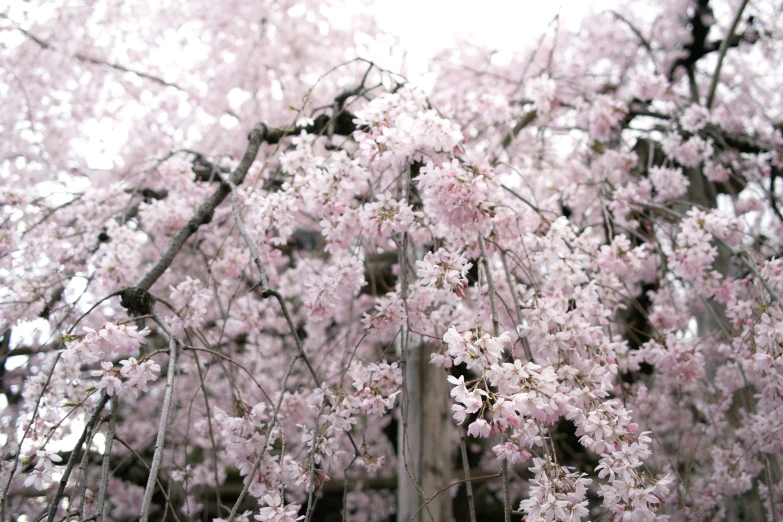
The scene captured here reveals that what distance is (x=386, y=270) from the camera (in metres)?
3.70

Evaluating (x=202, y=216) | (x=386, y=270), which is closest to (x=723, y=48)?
(x=386, y=270)

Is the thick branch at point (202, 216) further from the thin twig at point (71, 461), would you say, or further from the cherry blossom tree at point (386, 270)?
the thin twig at point (71, 461)

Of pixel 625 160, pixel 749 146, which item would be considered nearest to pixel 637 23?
pixel 749 146

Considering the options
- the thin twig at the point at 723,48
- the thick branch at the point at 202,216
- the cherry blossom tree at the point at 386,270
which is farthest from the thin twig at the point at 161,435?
the thin twig at the point at 723,48

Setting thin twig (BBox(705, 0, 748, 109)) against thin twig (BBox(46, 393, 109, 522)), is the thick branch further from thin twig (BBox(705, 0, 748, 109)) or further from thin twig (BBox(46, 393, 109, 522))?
thin twig (BBox(705, 0, 748, 109))

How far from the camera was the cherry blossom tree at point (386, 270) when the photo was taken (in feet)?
4.35

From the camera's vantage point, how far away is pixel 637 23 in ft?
16.7

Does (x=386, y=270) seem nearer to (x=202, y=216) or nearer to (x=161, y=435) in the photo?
(x=202, y=216)

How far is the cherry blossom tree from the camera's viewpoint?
4.35 feet

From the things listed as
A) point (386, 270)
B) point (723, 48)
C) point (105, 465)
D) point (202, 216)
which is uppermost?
point (723, 48)

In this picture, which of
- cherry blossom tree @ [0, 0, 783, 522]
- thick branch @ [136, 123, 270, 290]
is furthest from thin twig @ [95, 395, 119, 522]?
thick branch @ [136, 123, 270, 290]

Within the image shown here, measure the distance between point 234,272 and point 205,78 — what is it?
9.84 feet

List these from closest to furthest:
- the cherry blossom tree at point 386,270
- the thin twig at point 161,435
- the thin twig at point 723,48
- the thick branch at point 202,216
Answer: the thin twig at point 161,435
the cherry blossom tree at point 386,270
the thick branch at point 202,216
the thin twig at point 723,48

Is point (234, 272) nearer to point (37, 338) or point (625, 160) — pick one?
point (37, 338)
